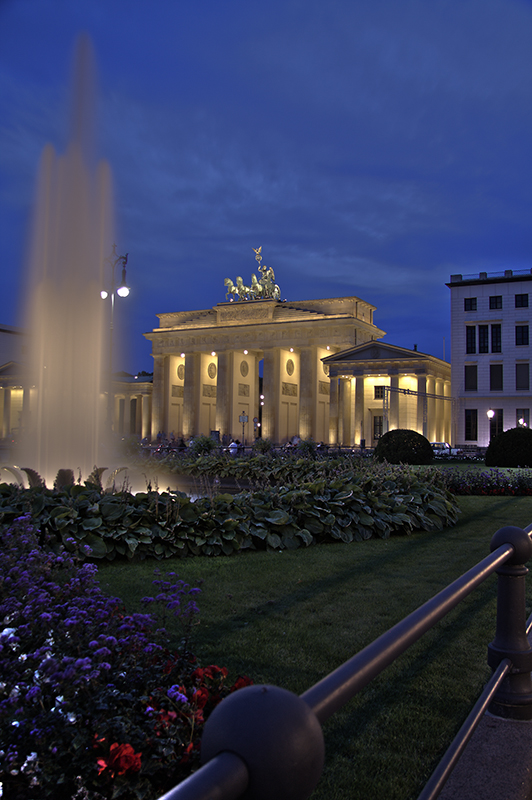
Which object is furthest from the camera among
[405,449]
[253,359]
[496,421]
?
[253,359]

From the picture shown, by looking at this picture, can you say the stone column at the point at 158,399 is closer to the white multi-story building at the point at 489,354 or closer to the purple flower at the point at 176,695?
the white multi-story building at the point at 489,354

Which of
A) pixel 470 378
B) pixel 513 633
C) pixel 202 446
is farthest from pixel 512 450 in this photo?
pixel 470 378

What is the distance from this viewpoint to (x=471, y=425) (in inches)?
2148

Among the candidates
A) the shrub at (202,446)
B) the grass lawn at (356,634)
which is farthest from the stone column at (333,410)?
the grass lawn at (356,634)

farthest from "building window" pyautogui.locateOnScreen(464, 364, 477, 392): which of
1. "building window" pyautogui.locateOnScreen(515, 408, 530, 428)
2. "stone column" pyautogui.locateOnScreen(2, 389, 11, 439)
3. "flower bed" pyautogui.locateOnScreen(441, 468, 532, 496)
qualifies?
"stone column" pyautogui.locateOnScreen(2, 389, 11, 439)

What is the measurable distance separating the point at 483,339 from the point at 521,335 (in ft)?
10.5

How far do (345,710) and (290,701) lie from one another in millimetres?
A: 3598

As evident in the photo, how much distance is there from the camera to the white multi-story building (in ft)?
173

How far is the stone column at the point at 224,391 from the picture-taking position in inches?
2734

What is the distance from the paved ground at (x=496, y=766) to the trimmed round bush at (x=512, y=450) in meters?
24.0

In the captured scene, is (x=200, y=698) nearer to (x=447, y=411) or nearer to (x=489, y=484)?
(x=489, y=484)

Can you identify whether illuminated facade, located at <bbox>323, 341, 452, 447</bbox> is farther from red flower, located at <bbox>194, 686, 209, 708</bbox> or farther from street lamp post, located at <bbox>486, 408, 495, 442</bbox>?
red flower, located at <bbox>194, 686, 209, 708</bbox>

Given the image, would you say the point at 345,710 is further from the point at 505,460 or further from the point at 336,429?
the point at 336,429

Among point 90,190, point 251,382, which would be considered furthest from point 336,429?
point 90,190
